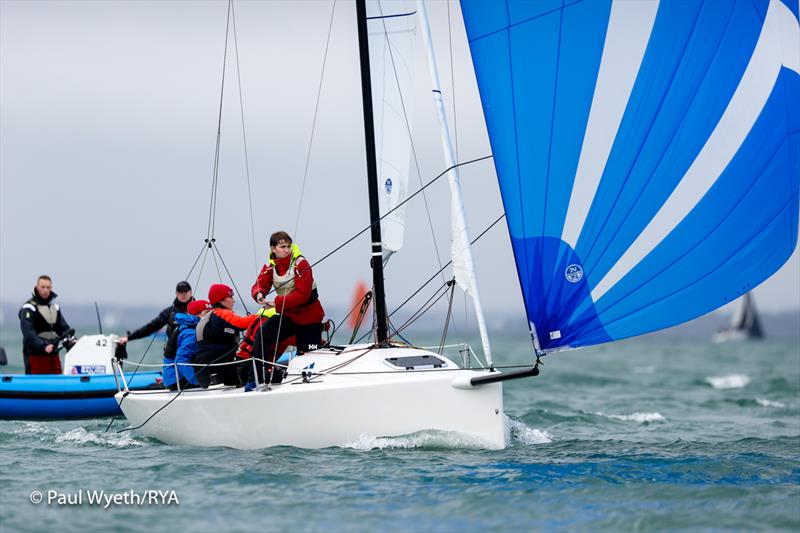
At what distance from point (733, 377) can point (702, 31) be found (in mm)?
22467

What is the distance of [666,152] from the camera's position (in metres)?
8.07

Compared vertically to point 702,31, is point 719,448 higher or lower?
lower

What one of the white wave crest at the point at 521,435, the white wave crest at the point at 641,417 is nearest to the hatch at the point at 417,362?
the white wave crest at the point at 521,435

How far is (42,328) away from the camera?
42.1ft

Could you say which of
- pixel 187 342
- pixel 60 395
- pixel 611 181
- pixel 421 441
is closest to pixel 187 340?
pixel 187 342

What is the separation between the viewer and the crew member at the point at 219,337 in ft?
31.0

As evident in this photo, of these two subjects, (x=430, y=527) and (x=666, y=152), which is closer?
(x=430, y=527)

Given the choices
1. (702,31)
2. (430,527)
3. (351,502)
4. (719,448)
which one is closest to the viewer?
(430,527)

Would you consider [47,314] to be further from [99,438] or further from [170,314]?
[99,438]

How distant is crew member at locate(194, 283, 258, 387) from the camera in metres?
9.44

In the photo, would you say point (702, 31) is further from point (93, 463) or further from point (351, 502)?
point (93, 463)

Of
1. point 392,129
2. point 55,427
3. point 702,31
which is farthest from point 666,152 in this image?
point 55,427

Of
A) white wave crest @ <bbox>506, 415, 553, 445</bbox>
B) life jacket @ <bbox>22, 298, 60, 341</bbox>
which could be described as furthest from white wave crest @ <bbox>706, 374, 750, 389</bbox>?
life jacket @ <bbox>22, 298, 60, 341</bbox>

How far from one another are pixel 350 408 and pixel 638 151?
2.99m
